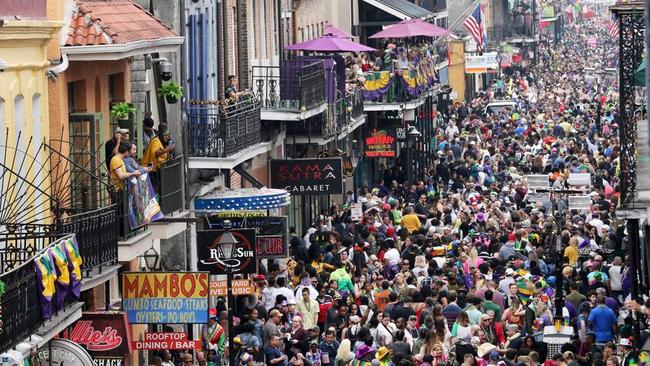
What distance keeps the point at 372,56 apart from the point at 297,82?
1903 centimetres

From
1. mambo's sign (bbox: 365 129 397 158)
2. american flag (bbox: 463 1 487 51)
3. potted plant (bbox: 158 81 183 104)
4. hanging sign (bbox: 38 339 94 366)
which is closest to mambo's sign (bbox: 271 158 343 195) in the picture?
potted plant (bbox: 158 81 183 104)

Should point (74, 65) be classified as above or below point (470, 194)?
above

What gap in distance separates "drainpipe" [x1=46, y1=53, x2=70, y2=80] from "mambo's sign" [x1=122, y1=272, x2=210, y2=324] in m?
2.55

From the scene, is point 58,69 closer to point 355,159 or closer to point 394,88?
point 355,159

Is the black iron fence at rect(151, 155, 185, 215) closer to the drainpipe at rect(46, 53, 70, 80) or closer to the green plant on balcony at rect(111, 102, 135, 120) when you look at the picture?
the green plant on balcony at rect(111, 102, 135, 120)

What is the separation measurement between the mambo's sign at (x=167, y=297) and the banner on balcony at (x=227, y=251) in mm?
2088

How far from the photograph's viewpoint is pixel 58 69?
2369 cm

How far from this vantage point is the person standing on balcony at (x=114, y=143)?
2459cm

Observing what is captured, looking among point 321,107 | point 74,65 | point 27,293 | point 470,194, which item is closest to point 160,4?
point 74,65

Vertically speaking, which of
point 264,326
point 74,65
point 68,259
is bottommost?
point 264,326

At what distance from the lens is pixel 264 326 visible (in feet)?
94.0

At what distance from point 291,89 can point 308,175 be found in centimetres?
236

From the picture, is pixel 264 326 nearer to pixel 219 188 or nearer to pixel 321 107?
pixel 219 188

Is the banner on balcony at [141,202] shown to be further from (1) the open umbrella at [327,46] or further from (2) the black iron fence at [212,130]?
(1) the open umbrella at [327,46]
